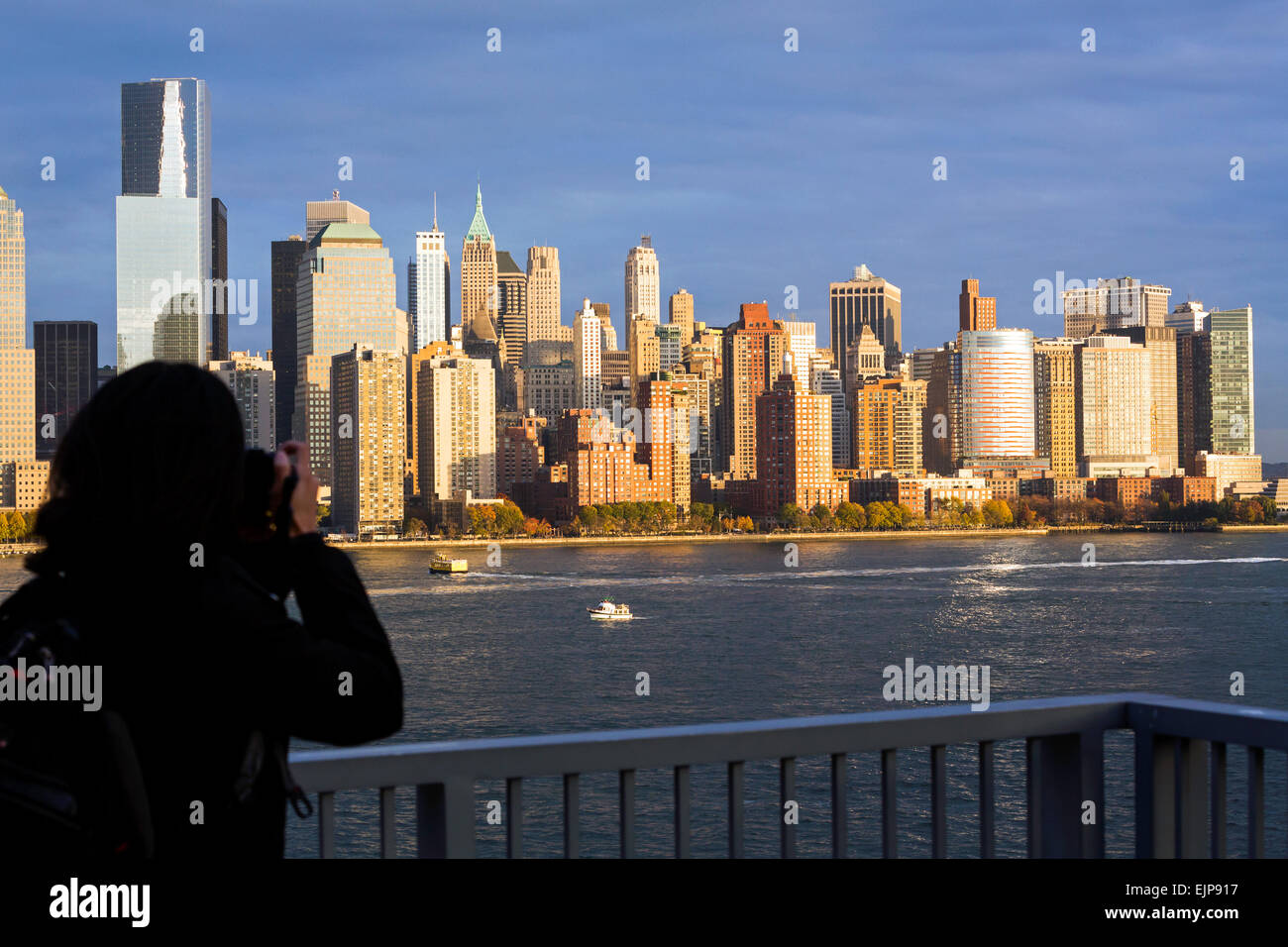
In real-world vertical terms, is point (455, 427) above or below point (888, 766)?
above

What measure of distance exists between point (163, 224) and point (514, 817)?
151 m

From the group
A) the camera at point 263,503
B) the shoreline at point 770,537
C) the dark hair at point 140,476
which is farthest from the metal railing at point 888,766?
the shoreline at point 770,537

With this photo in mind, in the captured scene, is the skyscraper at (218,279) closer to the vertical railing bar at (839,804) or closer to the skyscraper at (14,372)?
the skyscraper at (14,372)

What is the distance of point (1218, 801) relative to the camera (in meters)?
2.70

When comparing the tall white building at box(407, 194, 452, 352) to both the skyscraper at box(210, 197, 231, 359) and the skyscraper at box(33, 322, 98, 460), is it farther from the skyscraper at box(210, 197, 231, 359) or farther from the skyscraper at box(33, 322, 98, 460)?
the skyscraper at box(33, 322, 98, 460)

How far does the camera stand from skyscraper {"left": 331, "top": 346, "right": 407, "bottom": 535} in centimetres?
10350

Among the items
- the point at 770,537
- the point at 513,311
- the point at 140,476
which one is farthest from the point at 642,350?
the point at 140,476

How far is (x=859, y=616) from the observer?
153 ft

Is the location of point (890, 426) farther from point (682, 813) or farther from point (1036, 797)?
point (682, 813)

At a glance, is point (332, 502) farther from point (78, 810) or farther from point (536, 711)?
point (78, 810)

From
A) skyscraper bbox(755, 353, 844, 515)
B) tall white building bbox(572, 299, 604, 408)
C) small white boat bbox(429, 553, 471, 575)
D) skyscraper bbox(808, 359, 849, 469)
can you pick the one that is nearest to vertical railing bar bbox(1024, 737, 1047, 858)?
small white boat bbox(429, 553, 471, 575)

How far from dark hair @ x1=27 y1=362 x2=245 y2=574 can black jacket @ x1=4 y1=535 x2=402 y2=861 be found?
0.09 feet

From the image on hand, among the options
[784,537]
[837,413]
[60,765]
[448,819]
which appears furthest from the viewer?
[837,413]
